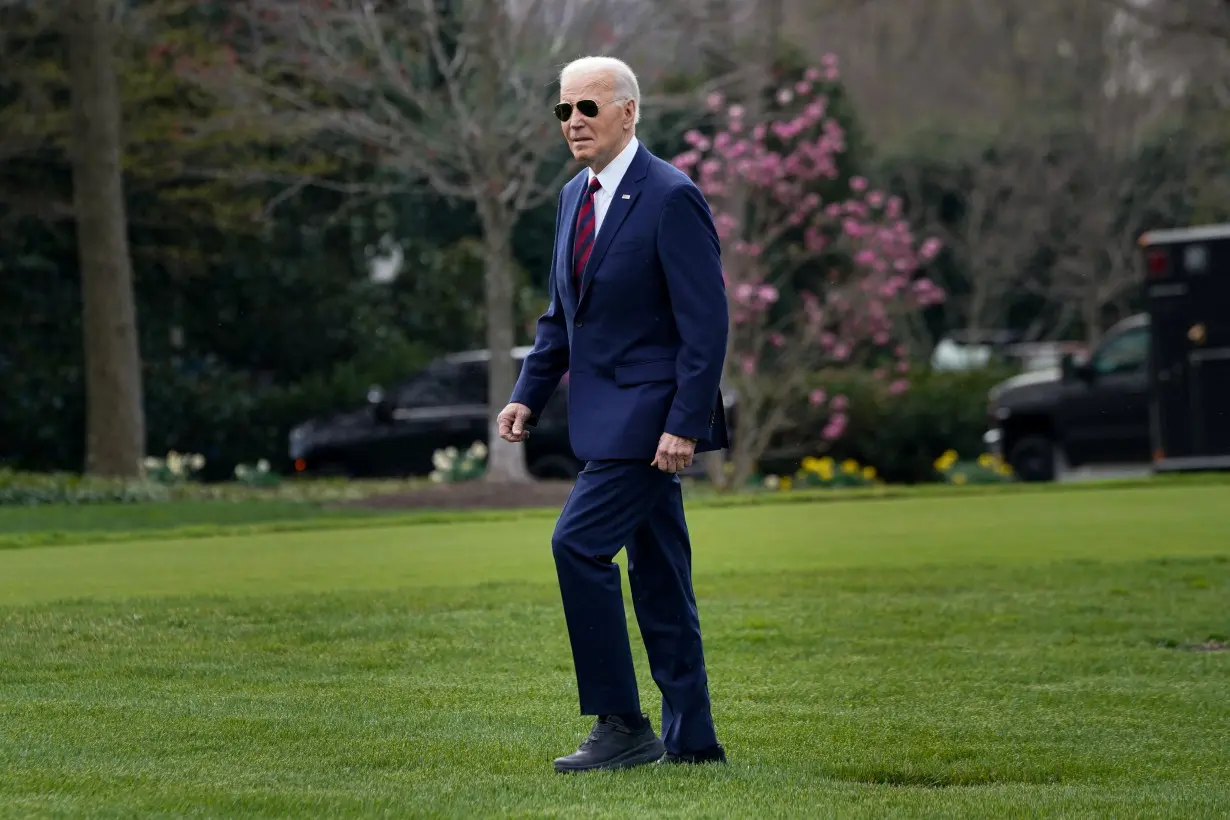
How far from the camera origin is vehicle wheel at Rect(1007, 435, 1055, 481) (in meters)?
23.1

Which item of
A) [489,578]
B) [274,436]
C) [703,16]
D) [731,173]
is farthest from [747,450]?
[489,578]

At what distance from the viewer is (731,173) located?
2181 cm

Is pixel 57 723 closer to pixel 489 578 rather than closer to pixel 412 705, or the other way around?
pixel 412 705

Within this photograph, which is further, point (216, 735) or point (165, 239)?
point (165, 239)

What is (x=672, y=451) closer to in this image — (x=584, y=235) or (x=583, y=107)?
(x=584, y=235)

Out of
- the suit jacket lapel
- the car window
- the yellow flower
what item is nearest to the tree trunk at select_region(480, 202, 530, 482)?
the yellow flower

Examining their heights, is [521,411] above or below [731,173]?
below

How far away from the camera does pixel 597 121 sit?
5680mm

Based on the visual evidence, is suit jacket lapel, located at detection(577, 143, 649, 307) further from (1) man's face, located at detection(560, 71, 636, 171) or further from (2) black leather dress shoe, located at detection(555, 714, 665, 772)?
(2) black leather dress shoe, located at detection(555, 714, 665, 772)

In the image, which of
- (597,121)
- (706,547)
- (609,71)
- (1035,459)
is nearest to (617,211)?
(597,121)

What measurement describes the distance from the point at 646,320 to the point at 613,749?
1216mm

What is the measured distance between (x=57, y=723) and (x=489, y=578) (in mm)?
4903

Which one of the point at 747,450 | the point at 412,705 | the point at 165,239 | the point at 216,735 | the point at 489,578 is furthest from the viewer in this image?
the point at 165,239

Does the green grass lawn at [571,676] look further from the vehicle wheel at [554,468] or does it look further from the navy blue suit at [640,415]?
the vehicle wheel at [554,468]
